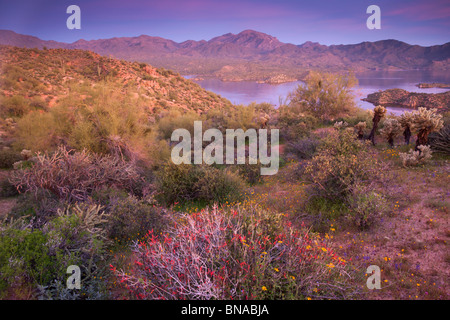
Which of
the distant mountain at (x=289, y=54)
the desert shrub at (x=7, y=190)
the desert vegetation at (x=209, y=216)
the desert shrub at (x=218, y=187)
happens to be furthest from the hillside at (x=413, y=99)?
the desert shrub at (x=7, y=190)

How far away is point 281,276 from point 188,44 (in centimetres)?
18731

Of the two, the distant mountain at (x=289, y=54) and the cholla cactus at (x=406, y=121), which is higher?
the distant mountain at (x=289, y=54)

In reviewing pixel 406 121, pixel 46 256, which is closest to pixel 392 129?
pixel 406 121

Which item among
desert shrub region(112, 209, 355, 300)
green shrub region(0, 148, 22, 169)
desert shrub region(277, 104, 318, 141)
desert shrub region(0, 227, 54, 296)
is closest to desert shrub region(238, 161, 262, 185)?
desert shrub region(277, 104, 318, 141)

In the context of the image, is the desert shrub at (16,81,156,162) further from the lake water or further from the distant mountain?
the lake water

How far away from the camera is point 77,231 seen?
366cm

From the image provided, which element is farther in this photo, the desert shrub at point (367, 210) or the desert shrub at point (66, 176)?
the desert shrub at point (66, 176)

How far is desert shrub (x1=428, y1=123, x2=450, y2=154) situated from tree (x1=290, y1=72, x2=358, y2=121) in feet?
28.0

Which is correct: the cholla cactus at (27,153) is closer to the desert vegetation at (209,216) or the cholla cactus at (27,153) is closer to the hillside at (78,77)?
the desert vegetation at (209,216)

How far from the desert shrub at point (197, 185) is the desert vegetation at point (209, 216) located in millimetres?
42

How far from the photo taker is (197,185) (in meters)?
6.75

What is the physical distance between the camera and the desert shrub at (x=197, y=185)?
21.9 feet

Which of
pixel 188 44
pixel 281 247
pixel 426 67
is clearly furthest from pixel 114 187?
pixel 188 44

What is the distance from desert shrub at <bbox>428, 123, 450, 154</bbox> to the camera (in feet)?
22.9
